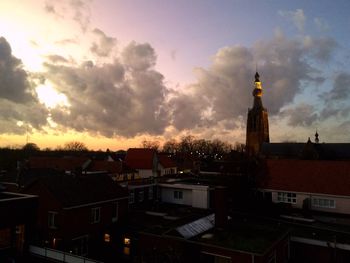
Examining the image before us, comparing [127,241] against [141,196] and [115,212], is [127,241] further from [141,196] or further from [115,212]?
[141,196]

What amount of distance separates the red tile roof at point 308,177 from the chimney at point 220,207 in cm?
1622

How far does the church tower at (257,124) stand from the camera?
89.8 m

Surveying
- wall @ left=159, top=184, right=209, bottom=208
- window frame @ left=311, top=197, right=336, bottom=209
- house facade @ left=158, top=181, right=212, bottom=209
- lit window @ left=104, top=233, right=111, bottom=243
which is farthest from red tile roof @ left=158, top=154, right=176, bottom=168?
lit window @ left=104, top=233, right=111, bottom=243

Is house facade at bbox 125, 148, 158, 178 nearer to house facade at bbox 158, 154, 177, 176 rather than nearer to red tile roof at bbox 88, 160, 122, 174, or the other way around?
house facade at bbox 158, 154, 177, 176

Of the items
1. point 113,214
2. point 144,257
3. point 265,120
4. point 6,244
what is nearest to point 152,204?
point 113,214

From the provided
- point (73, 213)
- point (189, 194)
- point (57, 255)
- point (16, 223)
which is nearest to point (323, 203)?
point (189, 194)

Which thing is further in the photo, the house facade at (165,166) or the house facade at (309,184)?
the house facade at (165,166)

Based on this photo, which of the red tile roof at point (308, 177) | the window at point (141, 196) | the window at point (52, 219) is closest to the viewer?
the window at point (52, 219)

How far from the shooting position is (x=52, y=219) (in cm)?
2456

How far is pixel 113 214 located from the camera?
2942cm

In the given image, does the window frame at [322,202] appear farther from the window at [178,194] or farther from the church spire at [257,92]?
the church spire at [257,92]

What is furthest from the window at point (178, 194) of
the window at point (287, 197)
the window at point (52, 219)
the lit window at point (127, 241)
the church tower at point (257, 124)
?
the church tower at point (257, 124)

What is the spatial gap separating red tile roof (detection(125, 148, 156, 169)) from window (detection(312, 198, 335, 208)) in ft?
109

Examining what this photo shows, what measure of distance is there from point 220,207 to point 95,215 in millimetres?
10988
